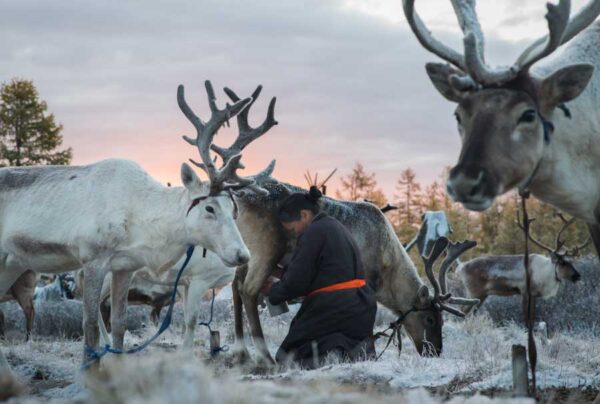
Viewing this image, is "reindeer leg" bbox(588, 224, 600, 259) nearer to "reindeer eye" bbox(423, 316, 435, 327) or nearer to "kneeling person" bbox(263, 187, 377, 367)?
"kneeling person" bbox(263, 187, 377, 367)

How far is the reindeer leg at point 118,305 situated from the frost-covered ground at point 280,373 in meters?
0.57

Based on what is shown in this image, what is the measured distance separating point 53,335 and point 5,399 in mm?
13400

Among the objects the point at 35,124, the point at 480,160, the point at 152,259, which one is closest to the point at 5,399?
the point at 480,160

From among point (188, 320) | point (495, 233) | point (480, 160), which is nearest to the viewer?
point (480, 160)

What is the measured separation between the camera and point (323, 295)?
842 centimetres

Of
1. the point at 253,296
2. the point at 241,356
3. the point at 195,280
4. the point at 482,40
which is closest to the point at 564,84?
the point at 482,40

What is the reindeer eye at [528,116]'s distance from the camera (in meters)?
4.97

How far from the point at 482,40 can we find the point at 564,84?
73 cm

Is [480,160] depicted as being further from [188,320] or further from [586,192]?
[188,320]

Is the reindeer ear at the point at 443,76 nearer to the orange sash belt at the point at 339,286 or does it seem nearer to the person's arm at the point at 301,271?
the person's arm at the point at 301,271

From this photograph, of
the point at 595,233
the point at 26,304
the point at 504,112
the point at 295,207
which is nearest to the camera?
the point at 504,112

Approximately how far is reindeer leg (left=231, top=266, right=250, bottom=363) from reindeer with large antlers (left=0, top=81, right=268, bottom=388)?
193 cm

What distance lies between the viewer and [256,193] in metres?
10.2

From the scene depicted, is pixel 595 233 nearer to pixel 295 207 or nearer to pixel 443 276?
pixel 295 207
